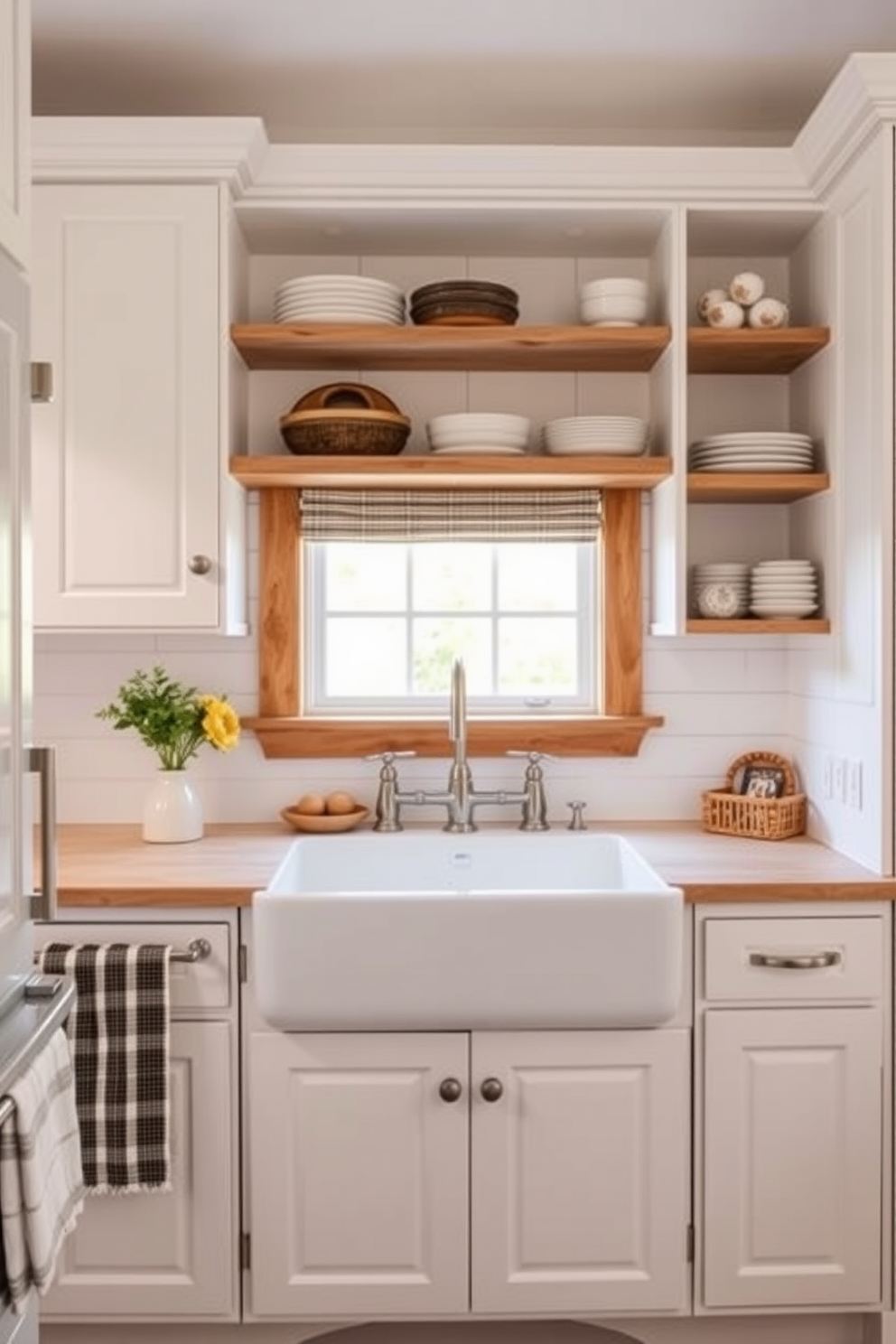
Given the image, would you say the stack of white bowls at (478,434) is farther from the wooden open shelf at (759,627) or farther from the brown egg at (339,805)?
the brown egg at (339,805)

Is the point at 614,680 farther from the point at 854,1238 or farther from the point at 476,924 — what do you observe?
the point at 854,1238

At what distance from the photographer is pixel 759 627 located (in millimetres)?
2303

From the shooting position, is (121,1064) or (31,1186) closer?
(31,1186)

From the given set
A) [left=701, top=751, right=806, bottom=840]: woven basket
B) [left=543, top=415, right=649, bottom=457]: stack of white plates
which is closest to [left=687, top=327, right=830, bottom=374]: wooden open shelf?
[left=543, top=415, right=649, bottom=457]: stack of white plates

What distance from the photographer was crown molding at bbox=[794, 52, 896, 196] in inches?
77.7

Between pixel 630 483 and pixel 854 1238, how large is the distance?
1553 millimetres

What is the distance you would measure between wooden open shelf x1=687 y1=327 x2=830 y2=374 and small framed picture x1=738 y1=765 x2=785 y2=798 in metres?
0.91

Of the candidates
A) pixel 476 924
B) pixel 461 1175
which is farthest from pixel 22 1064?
pixel 461 1175

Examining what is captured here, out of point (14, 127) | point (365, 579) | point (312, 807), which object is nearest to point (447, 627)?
point (365, 579)

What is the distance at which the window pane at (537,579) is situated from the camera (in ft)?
8.75

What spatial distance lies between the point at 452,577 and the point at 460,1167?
Answer: 4.31ft

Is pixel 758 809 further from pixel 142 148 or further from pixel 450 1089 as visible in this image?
pixel 142 148

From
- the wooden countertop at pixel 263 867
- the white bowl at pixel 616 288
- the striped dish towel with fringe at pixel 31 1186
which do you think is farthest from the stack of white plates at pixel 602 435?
the striped dish towel with fringe at pixel 31 1186

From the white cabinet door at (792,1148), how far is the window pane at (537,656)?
3.06ft
